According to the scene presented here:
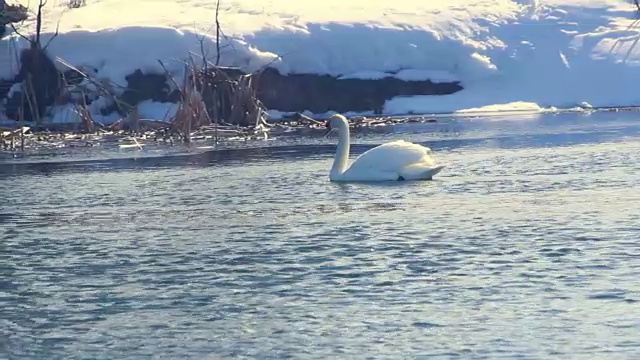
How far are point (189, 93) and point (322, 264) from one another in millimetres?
18745

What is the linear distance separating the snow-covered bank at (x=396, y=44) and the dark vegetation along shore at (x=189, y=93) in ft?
1.52

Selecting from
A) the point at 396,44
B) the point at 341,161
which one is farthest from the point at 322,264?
the point at 396,44

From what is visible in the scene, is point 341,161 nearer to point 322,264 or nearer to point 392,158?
→ point 392,158

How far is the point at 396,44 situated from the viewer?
47.9 metres

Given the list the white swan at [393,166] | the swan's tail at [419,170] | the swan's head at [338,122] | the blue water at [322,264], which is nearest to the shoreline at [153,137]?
the swan's head at [338,122]

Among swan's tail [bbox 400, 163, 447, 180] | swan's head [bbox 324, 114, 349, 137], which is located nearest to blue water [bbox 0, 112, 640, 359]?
swan's tail [bbox 400, 163, 447, 180]

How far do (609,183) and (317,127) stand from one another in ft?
61.8

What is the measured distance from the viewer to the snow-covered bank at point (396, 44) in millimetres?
43375

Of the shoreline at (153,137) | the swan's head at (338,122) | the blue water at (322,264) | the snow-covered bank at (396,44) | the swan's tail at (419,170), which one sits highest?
the snow-covered bank at (396,44)

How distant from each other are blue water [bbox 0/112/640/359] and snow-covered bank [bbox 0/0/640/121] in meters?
21.0

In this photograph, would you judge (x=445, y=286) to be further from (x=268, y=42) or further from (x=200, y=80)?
(x=268, y=42)

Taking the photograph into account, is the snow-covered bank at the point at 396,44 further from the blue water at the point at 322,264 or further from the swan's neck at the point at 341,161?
the blue water at the point at 322,264

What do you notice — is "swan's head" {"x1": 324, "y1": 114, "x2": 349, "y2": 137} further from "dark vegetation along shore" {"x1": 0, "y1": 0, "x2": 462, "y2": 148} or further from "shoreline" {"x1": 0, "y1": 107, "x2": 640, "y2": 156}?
"dark vegetation along shore" {"x1": 0, "y1": 0, "x2": 462, "y2": 148}

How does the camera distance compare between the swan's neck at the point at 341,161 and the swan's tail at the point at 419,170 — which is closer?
the swan's tail at the point at 419,170
